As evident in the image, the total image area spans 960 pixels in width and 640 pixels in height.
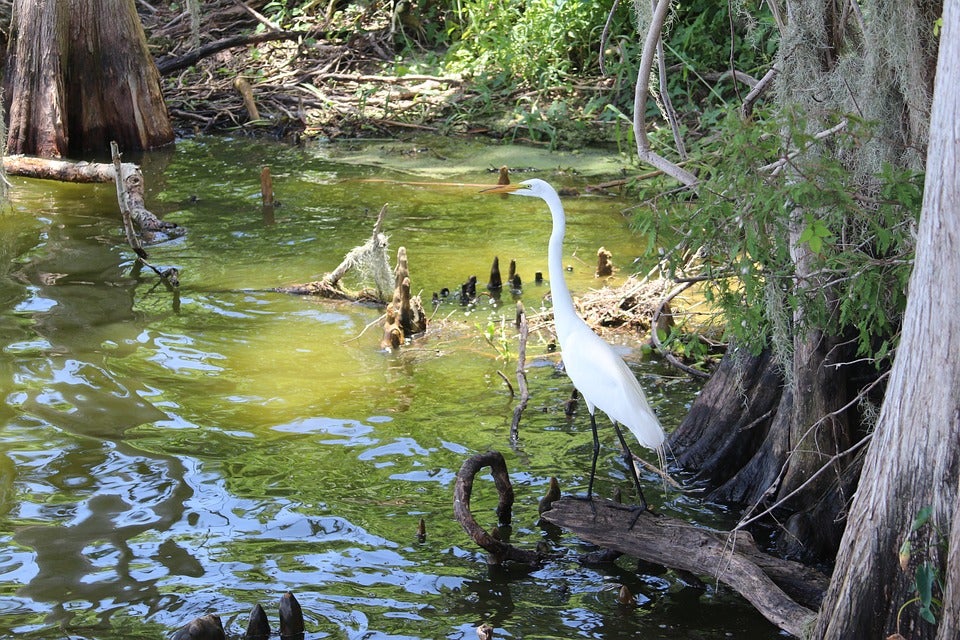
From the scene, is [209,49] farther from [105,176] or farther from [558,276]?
[558,276]

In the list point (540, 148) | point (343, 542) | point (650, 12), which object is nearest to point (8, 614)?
point (343, 542)

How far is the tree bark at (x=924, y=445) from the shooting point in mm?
3225

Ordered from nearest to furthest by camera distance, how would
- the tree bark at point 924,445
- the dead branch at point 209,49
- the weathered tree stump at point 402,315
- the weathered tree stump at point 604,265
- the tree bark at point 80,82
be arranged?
the tree bark at point 924,445, the weathered tree stump at point 402,315, the weathered tree stump at point 604,265, the tree bark at point 80,82, the dead branch at point 209,49

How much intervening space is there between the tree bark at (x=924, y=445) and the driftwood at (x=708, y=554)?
1.60ft

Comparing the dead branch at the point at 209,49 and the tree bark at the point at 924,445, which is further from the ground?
the dead branch at the point at 209,49

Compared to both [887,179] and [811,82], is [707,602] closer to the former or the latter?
[887,179]

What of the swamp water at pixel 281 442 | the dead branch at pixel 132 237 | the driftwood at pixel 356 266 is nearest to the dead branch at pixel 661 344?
the swamp water at pixel 281 442

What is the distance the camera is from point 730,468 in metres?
5.71

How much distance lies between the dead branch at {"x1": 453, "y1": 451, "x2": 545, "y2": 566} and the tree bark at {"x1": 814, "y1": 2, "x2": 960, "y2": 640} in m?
1.58

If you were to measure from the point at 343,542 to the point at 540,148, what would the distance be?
31.4 feet

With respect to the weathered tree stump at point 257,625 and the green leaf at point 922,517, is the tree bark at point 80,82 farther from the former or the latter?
the green leaf at point 922,517

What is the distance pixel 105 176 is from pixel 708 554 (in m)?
9.46

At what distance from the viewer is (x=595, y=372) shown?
5078 millimetres

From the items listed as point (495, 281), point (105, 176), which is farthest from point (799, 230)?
point (105, 176)
